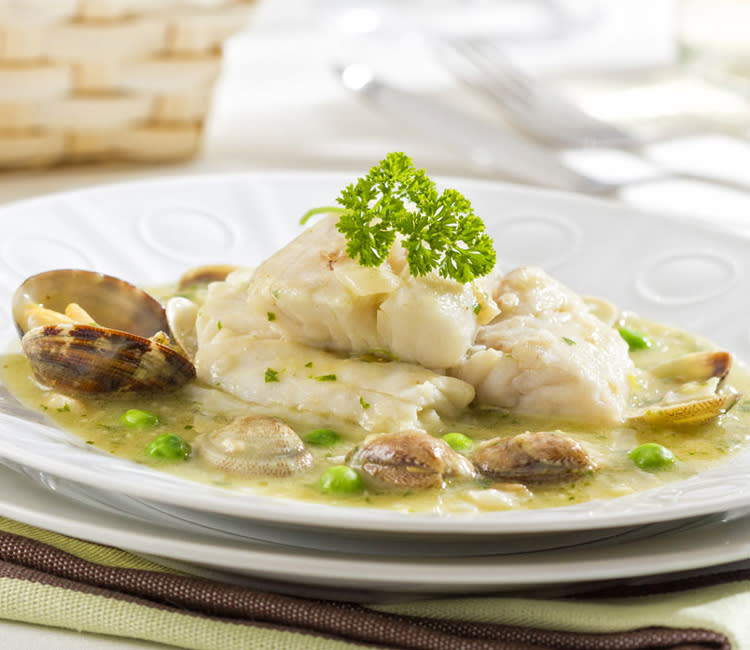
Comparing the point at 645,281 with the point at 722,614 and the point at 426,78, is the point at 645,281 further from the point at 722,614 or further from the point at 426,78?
the point at 426,78

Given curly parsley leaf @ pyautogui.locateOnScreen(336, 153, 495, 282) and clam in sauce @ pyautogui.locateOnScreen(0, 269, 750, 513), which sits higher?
curly parsley leaf @ pyautogui.locateOnScreen(336, 153, 495, 282)

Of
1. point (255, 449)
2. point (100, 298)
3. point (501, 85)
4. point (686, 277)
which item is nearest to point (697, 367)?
point (686, 277)

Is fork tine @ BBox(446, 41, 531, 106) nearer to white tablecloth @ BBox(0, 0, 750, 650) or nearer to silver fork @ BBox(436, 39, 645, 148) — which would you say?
silver fork @ BBox(436, 39, 645, 148)

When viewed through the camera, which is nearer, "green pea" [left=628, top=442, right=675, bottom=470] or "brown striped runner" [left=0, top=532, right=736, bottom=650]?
"brown striped runner" [left=0, top=532, right=736, bottom=650]

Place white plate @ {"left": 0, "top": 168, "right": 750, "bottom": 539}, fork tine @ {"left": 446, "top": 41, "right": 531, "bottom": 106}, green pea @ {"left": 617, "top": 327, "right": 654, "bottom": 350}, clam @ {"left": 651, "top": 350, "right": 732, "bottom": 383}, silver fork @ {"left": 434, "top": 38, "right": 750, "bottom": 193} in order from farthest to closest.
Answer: fork tine @ {"left": 446, "top": 41, "right": 531, "bottom": 106} → silver fork @ {"left": 434, "top": 38, "right": 750, "bottom": 193} → white plate @ {"left": 0, "top": 168, "right": 750, "bottom": 539} → green pea @ {"left": 617, "top": 327, "right": 654, "bottom": 350} → clam @ {"left": 651, "top": 350, "right": 732, "bottom": 383}

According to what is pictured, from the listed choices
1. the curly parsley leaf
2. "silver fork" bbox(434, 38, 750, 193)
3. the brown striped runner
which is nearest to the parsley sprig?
the curly parsley leaf

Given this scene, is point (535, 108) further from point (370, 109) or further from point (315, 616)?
point (315, 616)

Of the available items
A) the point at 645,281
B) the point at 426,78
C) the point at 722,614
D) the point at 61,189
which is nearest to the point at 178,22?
the point at 61,189
